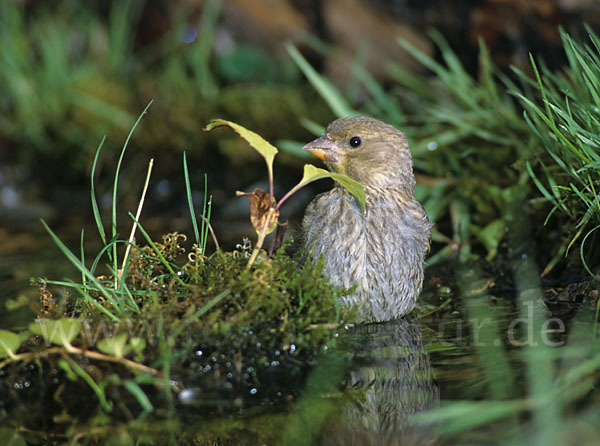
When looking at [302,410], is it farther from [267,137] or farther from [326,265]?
[267,137]

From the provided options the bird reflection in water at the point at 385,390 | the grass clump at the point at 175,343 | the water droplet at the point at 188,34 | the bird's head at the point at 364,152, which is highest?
the water droplet at the point at 188,34

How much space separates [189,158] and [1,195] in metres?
1.82

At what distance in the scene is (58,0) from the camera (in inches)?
335

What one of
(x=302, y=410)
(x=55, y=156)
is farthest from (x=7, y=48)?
(x=302, y=410)

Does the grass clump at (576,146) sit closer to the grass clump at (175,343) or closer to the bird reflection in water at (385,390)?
the bird reflection in water at (385,390)

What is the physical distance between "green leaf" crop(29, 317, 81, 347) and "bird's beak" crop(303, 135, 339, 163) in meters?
1.56

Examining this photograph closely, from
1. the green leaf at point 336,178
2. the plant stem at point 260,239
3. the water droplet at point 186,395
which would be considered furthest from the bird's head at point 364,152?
the water droplet at point 186,395

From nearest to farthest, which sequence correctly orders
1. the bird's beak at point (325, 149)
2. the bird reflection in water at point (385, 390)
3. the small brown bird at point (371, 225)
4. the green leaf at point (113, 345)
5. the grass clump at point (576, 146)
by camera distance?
the bird reflection in water at point (385, 390) → the green leaf at point (113, 345) → the small brown bird at point (371, 225) → the grass clump at point (576, 146) → the bird's beak at point (325, 149)

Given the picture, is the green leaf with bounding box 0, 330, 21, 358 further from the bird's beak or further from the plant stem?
the bird's beak

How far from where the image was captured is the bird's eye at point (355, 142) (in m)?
3.97

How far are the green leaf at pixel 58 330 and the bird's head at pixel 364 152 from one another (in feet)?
5.12

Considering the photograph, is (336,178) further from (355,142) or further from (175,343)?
(175,343)

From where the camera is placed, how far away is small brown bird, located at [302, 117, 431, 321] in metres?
3.64

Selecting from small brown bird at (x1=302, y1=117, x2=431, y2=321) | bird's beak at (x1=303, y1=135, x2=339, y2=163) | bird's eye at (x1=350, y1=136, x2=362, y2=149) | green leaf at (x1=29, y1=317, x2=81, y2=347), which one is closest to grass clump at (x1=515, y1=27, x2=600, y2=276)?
small brown bird at (x1=302, y1=117, x2=431, y2=321)
